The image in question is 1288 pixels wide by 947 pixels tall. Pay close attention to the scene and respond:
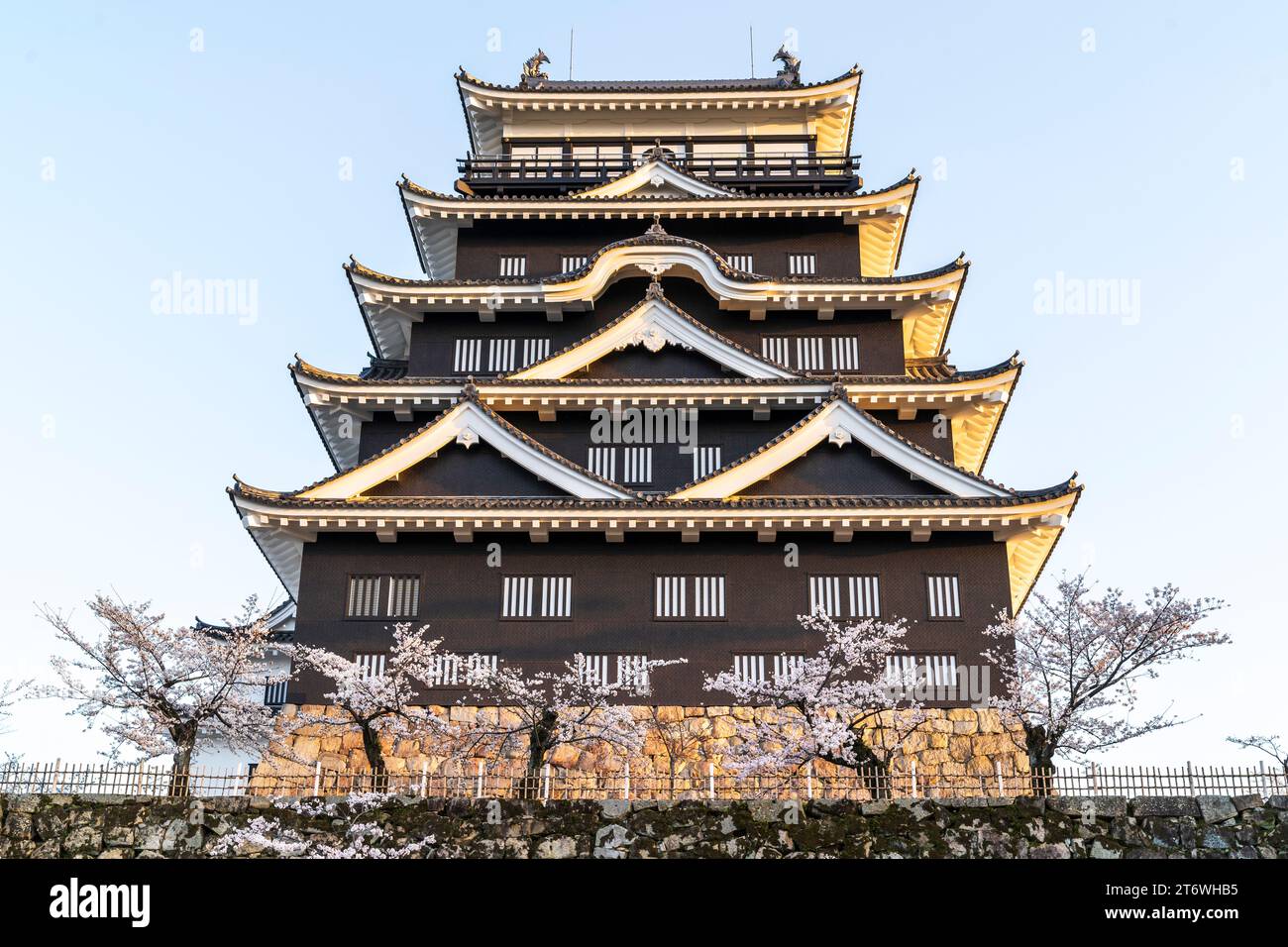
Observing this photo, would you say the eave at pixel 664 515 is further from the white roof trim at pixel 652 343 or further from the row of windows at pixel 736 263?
the row of windows at pixel 736 263

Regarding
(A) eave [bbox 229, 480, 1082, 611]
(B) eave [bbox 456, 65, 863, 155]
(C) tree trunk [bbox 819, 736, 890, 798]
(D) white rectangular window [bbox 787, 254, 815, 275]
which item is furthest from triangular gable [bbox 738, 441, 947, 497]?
(B) eave [bbox 456, 65, 863, 155]

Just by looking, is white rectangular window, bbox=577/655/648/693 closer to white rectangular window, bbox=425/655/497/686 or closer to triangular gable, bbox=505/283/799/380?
white rectangular window, bbox=425/655/497/686

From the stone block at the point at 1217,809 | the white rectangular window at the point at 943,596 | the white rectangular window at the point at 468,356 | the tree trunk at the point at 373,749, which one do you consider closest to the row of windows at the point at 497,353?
the white rectangular window at the point at 468,356

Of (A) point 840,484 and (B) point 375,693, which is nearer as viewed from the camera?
(B) point 375,693

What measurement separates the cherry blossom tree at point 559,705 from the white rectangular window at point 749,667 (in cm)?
114

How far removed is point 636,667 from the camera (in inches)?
961

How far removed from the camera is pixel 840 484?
85.6 ft

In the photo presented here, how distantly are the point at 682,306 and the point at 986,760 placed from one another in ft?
43.7

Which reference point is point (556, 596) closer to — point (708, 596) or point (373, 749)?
point (708, 596)

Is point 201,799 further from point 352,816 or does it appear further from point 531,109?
point 531,109

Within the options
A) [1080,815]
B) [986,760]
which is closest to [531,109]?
[986,760]

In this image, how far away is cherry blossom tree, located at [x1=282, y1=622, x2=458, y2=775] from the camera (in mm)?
22477

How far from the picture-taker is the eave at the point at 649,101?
112 feet

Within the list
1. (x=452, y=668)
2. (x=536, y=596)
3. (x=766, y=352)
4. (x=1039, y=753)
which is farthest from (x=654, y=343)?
(x=1039, y=753)
